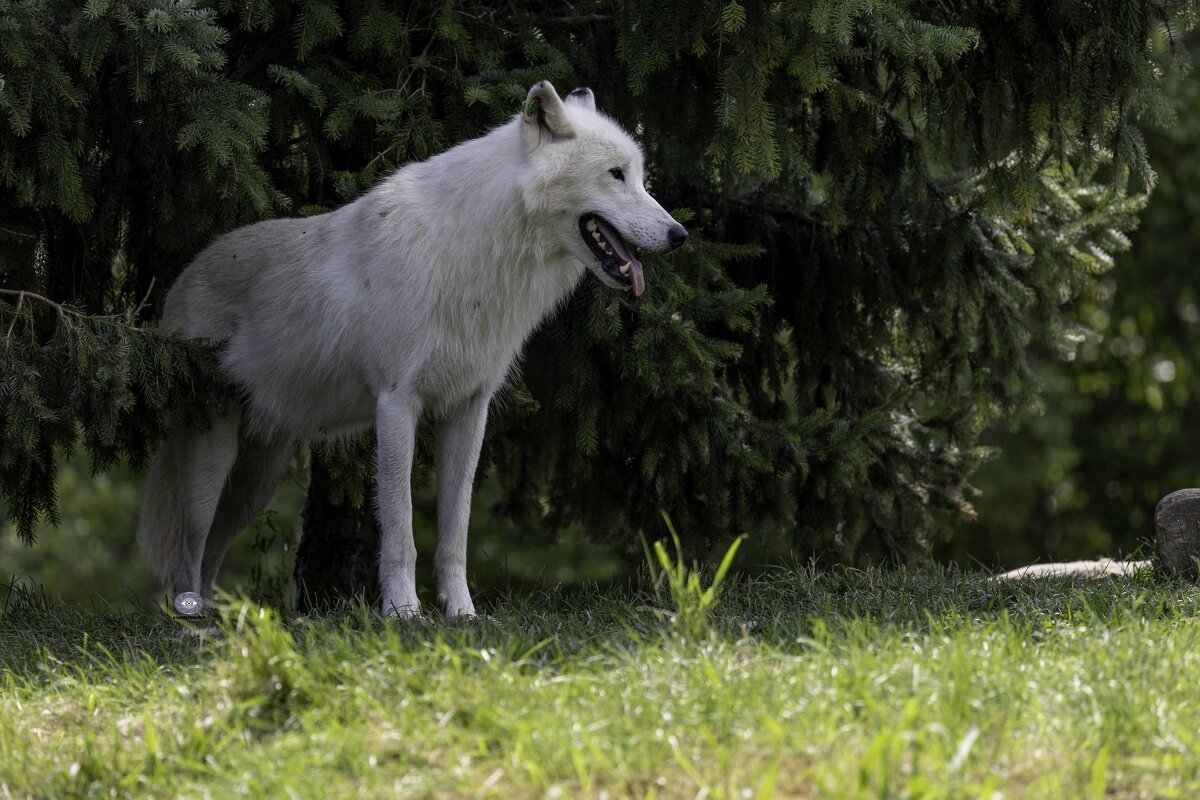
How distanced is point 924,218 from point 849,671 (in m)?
4.22

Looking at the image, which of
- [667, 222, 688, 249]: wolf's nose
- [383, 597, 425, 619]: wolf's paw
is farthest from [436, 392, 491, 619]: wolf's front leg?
[667, 222, 688, 249]: wolf's nose

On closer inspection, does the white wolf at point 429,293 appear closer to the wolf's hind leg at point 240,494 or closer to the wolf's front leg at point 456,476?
the wolf's front leg at point 456,476

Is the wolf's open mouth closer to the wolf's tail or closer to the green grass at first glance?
the green grass

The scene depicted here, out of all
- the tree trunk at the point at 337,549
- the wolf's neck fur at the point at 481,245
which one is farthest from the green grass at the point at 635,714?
the tree trunk at the point at 337,549

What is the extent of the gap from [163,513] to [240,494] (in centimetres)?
38

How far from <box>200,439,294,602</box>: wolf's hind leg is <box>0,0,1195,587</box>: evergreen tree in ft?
1.40

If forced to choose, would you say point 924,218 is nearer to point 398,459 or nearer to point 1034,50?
point 1034,50

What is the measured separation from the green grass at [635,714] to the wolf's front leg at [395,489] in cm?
81

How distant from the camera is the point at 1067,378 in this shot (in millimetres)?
17875

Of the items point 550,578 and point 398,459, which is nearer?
point 398,459

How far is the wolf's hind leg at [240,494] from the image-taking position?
6.76 m

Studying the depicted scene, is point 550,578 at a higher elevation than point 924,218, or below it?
below

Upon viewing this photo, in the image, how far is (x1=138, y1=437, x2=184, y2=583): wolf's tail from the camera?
Result: 21.6 feet

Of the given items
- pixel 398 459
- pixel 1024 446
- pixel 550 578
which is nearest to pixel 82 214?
pixel 398 459
